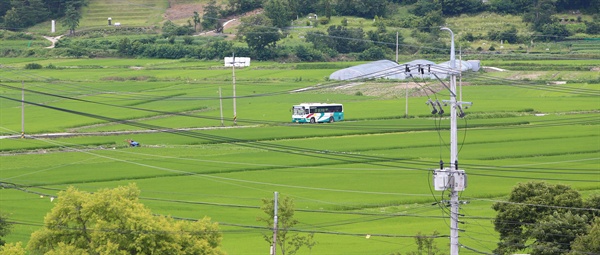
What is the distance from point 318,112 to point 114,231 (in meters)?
44.1

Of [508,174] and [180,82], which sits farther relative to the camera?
[180,82]

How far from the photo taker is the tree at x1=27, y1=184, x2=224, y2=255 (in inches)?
1094

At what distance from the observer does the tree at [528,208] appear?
101ft

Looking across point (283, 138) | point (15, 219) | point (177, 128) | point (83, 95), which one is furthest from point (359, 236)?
point (83, 95)

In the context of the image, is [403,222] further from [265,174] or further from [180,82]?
[180,82]

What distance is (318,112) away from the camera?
71.5 metres

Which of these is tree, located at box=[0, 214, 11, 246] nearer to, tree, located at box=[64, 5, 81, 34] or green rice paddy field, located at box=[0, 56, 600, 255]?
green rice paddy field, located at box=[0, 56, 600, 255]

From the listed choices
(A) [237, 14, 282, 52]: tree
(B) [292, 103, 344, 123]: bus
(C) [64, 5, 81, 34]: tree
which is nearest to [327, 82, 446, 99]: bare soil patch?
(B) [292, 103, 344, 123]: bus

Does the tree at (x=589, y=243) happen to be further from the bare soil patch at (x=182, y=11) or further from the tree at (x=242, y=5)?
the tree at (x=242, y=5)

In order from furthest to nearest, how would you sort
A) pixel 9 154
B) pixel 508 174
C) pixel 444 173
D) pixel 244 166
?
pixel 9 154, pixel 244 166, pixel 508 174, pixel 444 173

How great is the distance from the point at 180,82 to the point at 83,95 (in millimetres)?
12101

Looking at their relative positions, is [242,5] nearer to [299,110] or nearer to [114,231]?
[299,110]

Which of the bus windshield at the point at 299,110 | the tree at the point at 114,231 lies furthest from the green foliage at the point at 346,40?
the tree at the point at 114,231

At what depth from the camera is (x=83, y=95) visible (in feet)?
266
